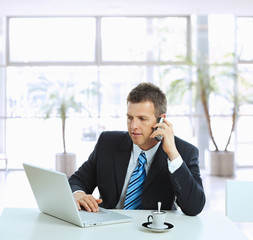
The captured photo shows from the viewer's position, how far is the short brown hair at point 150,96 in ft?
9.41

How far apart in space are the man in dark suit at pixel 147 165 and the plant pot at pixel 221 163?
6.43m

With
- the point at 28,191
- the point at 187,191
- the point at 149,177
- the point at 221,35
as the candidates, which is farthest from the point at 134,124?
the point at 221,35

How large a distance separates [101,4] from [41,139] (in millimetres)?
3355

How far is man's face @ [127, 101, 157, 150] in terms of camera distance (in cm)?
280

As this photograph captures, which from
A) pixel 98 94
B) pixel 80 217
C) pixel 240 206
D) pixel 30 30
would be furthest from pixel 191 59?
pixel 80 217

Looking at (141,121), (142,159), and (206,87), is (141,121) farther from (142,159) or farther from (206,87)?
(206,87)

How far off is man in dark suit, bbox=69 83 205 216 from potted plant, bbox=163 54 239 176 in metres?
6.47

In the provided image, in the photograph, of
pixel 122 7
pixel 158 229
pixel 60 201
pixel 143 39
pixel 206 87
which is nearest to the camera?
pixel 158 229

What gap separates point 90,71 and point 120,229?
27.1ft

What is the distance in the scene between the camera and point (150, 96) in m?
2.88

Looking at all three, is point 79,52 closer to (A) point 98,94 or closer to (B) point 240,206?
(A) point 98,94

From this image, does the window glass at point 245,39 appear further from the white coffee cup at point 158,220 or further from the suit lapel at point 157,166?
the white coffee cup at point 158,220

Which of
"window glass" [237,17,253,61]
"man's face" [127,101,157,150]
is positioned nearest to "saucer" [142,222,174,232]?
"man's face" [127,101,157,150]

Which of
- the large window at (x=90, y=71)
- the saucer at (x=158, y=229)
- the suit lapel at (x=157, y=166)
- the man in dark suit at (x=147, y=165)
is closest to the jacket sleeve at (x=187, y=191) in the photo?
the man in dark suit at (x=147, y=165)
